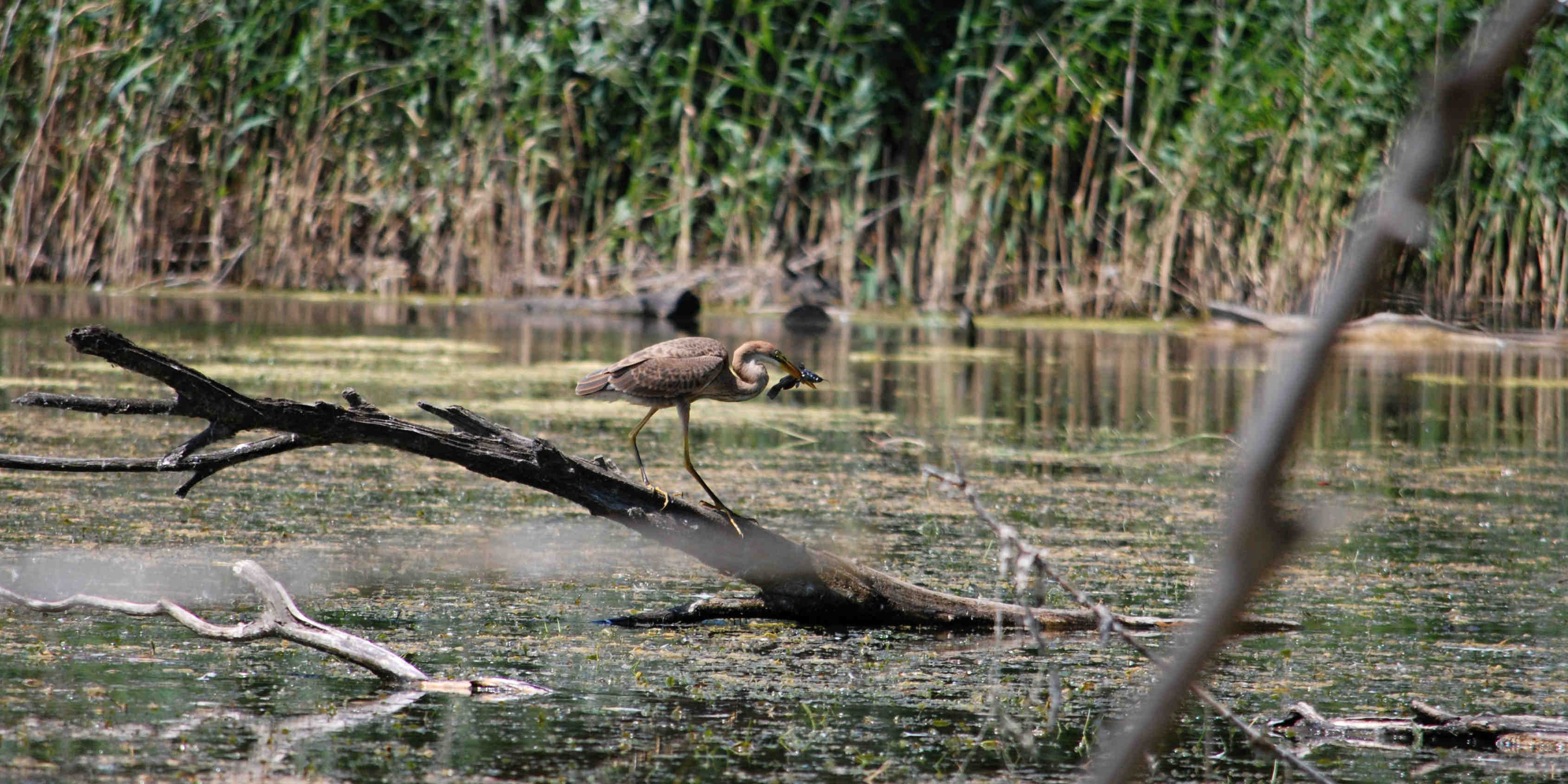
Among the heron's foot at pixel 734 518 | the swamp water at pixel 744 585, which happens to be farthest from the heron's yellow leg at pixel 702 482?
the swamp water at pixel 744 585

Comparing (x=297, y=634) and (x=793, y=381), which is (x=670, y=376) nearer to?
(x=793, y=381)

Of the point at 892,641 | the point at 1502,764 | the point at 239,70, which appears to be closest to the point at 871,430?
the point at 892,641

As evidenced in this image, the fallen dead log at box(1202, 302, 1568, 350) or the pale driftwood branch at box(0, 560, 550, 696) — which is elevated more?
the fallen dead log at box(1202, 302, 1568, 350)

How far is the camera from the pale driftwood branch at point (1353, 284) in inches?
27.1

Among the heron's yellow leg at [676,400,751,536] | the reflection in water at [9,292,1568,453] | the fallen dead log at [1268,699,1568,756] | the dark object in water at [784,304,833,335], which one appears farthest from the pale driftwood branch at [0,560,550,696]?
the dark object in water at [784,304,833,335]

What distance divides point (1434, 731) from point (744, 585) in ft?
5.64

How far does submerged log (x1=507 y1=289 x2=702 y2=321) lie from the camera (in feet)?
36.2

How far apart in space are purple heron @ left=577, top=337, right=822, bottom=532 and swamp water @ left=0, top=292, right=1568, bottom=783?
446 millimetres

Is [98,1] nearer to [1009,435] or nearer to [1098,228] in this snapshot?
[1098,228]

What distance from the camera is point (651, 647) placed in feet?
11.1

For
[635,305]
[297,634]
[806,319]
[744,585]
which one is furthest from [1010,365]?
[297,634]

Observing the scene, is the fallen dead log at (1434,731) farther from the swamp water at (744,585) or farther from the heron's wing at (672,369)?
the heron's wing at (672,369)

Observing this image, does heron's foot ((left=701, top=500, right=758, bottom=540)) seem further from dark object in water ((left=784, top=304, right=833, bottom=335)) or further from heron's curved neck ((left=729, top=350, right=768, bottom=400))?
dark object in water ((left=784, top=304, right=833, bottom=335))

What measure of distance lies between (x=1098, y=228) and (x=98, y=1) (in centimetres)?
704
